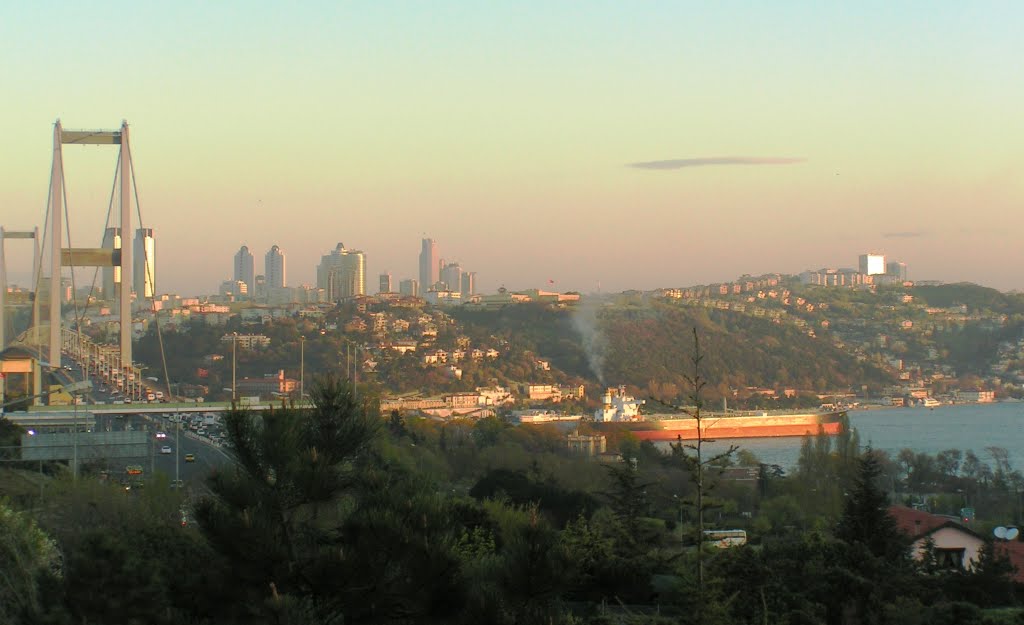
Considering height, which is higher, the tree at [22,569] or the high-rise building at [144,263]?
the high-rise building at [144,263]

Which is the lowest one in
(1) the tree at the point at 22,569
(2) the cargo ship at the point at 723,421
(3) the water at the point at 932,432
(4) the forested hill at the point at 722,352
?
(3) the water at the point at 932,432

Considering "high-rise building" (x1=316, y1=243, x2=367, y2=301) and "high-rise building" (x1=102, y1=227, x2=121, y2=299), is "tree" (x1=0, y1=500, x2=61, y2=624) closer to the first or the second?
"high-rise building" (x1=102, y1=227, x2=121, y2=299)

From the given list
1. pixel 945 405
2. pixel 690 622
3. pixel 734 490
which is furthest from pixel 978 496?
pixel 945 405

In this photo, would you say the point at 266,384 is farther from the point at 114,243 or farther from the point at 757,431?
the point at 757,431

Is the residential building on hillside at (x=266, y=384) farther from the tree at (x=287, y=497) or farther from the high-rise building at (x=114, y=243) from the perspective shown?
the tree at (x=287, y=497)

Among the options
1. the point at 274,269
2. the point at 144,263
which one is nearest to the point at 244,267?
the point at 274,269

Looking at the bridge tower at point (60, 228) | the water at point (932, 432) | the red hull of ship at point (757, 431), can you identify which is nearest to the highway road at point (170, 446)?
the bridge tower at point (60, 228)

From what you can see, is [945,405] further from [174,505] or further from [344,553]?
[344,553]
